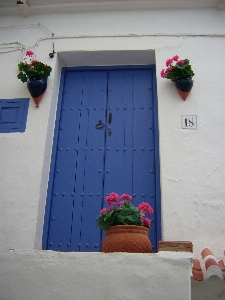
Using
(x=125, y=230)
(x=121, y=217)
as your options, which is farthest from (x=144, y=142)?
(x=125, y=230)

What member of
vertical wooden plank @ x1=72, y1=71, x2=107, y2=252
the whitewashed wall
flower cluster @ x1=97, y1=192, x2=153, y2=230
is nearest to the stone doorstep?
flower cluster @ x1=97, y1=192, x2=153, y2=230

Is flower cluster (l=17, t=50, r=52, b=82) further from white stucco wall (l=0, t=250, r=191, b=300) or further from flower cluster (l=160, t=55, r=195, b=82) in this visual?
white stucco wall (l=0, t=250, r=191, b=300)

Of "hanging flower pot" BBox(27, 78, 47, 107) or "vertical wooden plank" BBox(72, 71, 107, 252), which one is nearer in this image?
"vertical wooden plank" BBox(72, 71, 107, 252)

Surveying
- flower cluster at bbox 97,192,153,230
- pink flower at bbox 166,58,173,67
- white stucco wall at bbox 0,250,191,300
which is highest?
pink flower at bbox 166,58,173,67

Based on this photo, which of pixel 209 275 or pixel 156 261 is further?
pixel 209 275

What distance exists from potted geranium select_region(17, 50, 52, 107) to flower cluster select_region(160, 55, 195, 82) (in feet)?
4.65

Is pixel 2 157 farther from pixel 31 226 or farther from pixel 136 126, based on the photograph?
pixel 136 126

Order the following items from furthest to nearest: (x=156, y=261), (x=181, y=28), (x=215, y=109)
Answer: (x=181, y=28)
(x=215, y=109)
(x=156, y=261)

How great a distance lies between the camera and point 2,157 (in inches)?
173

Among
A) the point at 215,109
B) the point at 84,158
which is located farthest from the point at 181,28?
the point at 84,158

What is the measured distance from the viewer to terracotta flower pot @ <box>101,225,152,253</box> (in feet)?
9.77

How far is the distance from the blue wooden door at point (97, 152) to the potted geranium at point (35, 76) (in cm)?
36

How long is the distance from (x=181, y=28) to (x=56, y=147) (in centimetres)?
224

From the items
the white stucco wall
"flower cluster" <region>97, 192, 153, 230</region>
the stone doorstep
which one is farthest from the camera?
"flower cluster" <region>97, 192, 153, 230</region>
